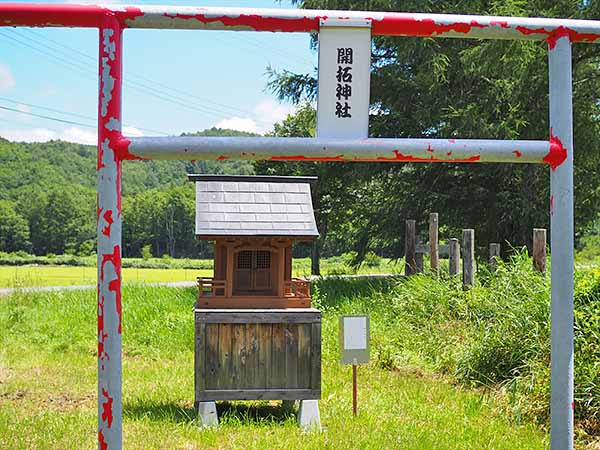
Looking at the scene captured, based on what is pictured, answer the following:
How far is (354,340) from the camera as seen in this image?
632 centimetres

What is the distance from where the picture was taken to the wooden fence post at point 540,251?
8320 mm

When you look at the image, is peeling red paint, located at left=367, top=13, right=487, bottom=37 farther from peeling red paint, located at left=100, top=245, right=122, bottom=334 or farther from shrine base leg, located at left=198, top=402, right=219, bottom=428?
shrine base leg, located at left=198, top=402, right=219, bottom=428

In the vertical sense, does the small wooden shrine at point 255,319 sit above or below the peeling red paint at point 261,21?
below

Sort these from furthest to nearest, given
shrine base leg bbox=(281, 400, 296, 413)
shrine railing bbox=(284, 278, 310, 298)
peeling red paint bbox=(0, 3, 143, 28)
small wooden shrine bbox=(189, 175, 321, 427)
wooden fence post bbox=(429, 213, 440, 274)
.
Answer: wooden fence post bbox=(429, 213, 440, 274) < shrine base leg bbox=(281, 400, 296, 413) < shrine railing bbox=(284, 278, 310, 298) < small wooden shrine bbox=(189, 175, 321, 427) < peeling red paint bbox=(0, 3, 143, 28)

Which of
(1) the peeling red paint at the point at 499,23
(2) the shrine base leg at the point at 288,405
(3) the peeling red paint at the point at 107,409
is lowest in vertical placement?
(2) the shrine base leg at the point at 288,405

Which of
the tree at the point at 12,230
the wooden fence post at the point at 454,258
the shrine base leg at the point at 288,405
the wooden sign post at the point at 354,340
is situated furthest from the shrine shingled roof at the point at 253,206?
the tree at the point at 12,230

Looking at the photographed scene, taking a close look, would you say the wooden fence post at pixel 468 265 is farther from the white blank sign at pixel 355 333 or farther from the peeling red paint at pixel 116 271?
the peeling red paint at pixel 116 271

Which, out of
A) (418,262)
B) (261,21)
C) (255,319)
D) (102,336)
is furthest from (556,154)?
(418,262)

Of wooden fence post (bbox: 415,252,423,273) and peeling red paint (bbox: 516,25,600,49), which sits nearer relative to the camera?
peeling red paint (bbox: 516,25,600,49)

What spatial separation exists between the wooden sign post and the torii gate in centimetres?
354

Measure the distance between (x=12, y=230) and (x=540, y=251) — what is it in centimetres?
2341

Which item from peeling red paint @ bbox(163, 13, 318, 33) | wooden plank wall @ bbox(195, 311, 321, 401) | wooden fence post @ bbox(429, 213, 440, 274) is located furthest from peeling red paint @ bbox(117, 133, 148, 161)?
wooden fence post @ bbox(429, 213, 440, 274)

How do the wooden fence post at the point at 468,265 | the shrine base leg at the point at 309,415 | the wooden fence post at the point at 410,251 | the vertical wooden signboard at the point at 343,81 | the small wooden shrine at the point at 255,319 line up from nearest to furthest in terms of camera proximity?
the vertical wooden signboard at the point at 343,81 → the shrine base leg at the point at 309,415 → the small wooden shrine at the point at 255,319 → the wooden fence post at the point at 468,265 → the wooden fence post at the point at 410,251

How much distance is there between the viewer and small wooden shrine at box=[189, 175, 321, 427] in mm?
5973
